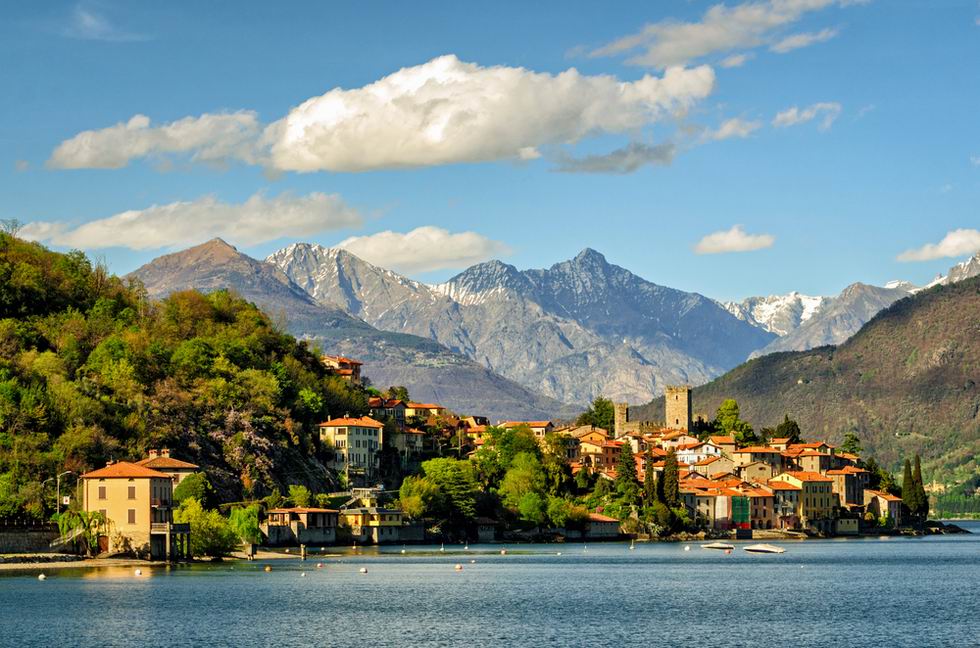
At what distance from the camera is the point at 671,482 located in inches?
7279

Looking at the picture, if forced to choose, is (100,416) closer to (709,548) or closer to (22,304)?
(22,304)

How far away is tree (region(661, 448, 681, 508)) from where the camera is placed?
182 metres

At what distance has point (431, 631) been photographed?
267 feet

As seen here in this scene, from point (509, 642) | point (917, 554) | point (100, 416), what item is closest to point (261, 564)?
point (100, 416)

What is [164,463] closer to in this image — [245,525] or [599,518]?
[245,525]

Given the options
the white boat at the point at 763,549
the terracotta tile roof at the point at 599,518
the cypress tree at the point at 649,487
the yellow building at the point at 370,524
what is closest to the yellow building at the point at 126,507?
the yellow building at the point at 370,524

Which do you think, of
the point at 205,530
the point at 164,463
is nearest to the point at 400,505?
the point at 164,463

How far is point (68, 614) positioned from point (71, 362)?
87832 millimetres

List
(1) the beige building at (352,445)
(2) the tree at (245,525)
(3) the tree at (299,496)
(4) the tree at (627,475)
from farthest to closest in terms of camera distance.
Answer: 1. (4) the tree at (627,475)
2. (1) the beige building at (352,445)
3. (3) the tree at (299,496)
4. (2) the tree at (245,525)

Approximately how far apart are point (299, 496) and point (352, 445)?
1038 inches

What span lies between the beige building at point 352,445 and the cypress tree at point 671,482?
34808 mm

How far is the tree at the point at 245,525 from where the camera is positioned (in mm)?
139125

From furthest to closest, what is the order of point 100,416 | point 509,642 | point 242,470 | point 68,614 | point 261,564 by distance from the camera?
point 242,470 → point 100,416 → point 261,564 → point 68,614 → point 509,642

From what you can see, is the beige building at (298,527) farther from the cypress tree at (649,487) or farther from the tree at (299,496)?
the cypress tree at (649,487)
